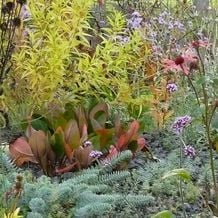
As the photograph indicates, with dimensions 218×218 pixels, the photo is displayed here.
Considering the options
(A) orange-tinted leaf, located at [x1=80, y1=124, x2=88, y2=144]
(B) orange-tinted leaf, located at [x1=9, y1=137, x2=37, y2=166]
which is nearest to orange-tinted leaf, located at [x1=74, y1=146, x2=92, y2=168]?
(A) orange-tinted leaf, located at [x1=80, y1=124, x2=88, y2=144]

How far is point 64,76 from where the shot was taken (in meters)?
5.14

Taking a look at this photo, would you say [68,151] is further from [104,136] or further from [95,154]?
[104,136]

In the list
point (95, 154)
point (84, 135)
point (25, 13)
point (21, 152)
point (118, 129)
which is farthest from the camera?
point (25, 13)

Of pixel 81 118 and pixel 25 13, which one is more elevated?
pixel 25 13

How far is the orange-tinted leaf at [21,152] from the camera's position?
4258 mm

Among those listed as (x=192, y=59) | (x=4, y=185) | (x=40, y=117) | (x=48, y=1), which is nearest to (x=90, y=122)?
(x=40, y=117)

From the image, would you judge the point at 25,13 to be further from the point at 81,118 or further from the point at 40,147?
the point at 40,147

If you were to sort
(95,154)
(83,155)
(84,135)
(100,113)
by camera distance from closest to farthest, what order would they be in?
1. (95,154)
2. (83,155)
3. (84,135)
4. (100,113)

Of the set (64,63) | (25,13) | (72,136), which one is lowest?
(72,136)

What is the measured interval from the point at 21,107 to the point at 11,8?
109 cm

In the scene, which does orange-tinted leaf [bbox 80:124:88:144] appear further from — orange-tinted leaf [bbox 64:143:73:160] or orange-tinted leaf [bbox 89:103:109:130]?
orange-tinted leaf [bbox 89:103:109:130]

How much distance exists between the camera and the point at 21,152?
425 centimetres

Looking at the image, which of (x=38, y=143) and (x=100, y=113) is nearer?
(x=38, y=143)

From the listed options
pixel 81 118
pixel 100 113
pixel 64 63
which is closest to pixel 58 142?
pixel 81 118
